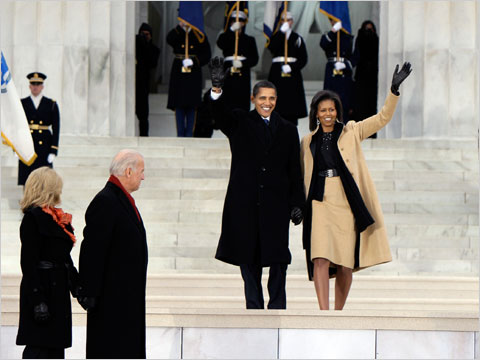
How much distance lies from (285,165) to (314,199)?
0.33 metres

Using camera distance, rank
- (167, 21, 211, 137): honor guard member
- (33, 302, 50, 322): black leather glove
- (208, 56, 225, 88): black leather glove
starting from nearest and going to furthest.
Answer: (33, 302, 50, 322): black leather glove, (208, 56, 225, 88): black leather glove, (167, 21, 211, 137): honor guard member

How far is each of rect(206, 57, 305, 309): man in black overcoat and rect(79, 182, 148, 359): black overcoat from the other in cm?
163

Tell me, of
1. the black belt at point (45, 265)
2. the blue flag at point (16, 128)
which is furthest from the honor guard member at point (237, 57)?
the black belt at point (45, 265)

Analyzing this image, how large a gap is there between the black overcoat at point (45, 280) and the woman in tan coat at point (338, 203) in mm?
2070

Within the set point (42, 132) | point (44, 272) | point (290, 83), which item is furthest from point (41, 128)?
point (44, 272)

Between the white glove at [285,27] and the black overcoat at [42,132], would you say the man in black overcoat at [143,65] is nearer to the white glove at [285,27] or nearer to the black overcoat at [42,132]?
the white glove at [285,27]

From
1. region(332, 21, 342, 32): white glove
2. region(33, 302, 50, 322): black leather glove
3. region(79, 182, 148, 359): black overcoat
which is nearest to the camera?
region(79, 182, 148, 359): black overcoat

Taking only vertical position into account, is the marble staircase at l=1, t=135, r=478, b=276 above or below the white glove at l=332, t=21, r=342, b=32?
below

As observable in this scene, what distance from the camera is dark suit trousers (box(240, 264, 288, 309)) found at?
26.2 feet

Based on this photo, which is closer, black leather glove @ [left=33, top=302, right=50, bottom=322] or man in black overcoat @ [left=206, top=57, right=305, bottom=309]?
black leather glove @ [left=33, top=302, right=50, bottom=322]

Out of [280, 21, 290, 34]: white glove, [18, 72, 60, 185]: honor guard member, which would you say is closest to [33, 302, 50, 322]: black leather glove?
[18, 72, 60, 185]: honor guard member

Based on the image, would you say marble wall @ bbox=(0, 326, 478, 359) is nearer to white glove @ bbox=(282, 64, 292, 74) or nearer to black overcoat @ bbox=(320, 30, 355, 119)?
white glove @ bbox=(282, 64, 292, 74)

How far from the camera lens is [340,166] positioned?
8211 mm

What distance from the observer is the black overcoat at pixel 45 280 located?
6535 mm
